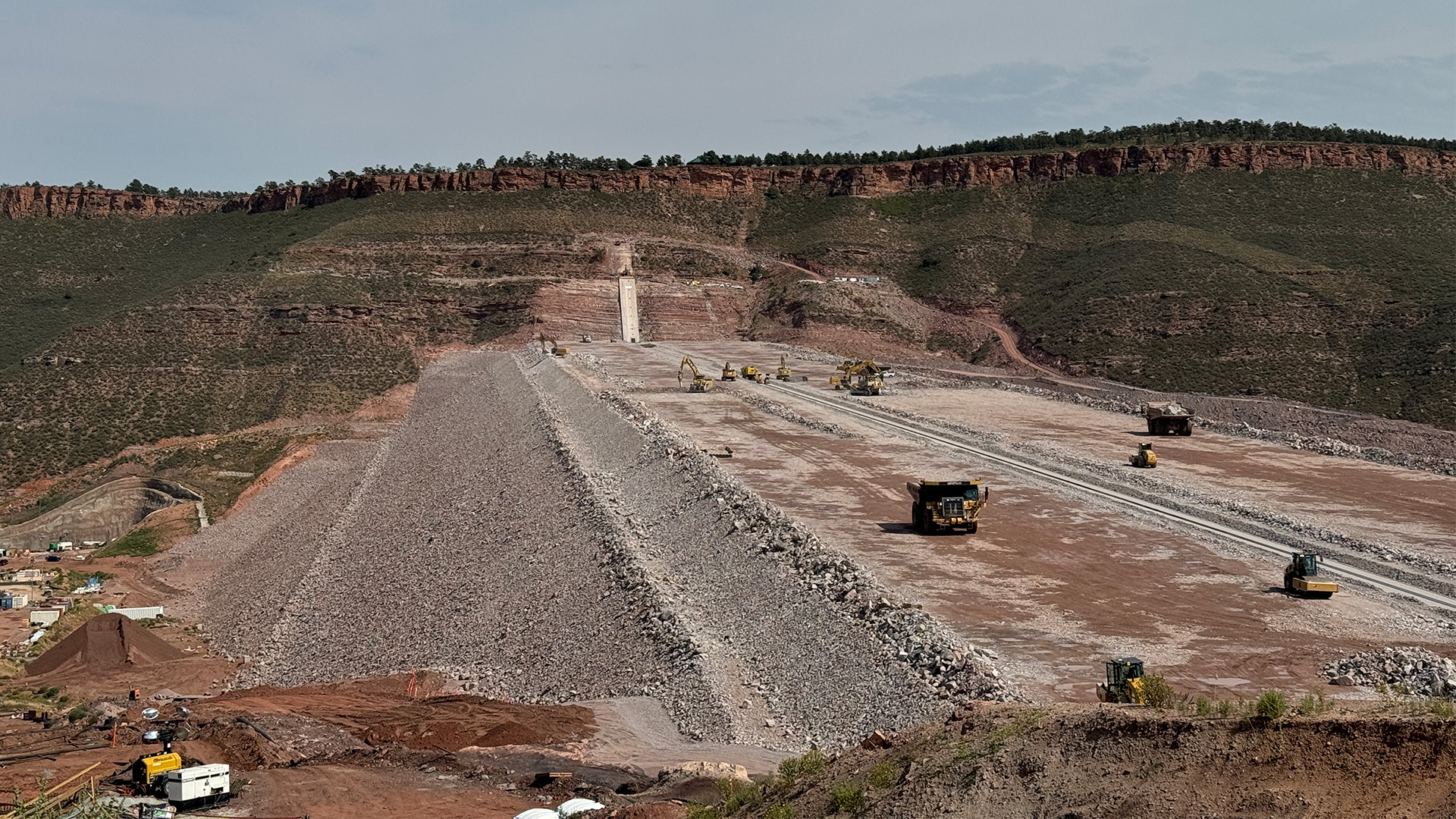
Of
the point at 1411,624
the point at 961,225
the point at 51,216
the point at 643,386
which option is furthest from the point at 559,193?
the point at 1411,624

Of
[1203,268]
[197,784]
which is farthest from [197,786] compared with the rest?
[1203,268]

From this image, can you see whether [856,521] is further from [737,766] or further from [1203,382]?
[1203,382]

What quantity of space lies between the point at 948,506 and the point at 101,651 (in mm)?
19020

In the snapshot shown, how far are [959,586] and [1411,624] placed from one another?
25.8 feet

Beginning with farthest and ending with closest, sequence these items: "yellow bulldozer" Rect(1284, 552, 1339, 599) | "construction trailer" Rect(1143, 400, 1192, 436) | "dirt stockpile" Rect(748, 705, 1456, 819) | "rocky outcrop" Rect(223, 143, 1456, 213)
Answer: "rocky outcrop" Rect(223, 143, 1456, 213)
"construction trailer" Rect(1143, 400, 1192, 436)
"yellow bulldozer" Rect(1284, 552, 1339, 599)
"dirt stockpile" Rect(748, 705, 1456, 819)

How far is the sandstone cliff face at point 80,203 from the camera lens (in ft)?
376

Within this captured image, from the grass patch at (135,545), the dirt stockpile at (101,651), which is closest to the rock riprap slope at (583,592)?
the grass patch at (135,545)

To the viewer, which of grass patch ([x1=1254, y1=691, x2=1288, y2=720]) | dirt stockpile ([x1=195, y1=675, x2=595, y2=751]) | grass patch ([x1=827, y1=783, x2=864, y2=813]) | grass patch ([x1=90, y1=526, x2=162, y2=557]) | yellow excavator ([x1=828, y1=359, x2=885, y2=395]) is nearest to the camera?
grass patch ([x1=1254, y1=691, x2=1288, y2=720])

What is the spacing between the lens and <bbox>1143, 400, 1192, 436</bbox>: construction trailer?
4647 centimetres

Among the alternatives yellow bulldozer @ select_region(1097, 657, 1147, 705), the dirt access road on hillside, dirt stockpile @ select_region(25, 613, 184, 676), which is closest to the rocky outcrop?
the dirt access road on hillside

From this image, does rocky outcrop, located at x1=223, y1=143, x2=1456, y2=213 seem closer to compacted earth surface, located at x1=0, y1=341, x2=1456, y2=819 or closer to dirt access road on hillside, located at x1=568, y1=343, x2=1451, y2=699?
compacted earth surface, located at x1=0, y1=341, x2=1456, y2=819

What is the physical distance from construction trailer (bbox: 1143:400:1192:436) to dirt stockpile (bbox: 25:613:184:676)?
113 feet

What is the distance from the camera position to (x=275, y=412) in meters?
67.3

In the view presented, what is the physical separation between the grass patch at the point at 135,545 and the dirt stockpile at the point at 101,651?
1451cm
